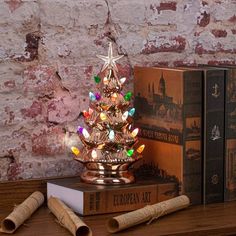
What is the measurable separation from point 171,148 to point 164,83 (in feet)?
0.53

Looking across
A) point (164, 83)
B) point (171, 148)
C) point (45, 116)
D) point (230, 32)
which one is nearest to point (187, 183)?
point (171, 148)

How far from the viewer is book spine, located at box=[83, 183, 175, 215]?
1.73 metres

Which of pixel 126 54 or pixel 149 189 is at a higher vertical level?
pixel 126 54

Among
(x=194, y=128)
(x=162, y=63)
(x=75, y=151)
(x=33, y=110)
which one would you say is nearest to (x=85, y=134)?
(x=75, y=151)

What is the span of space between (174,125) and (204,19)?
0.42 meters

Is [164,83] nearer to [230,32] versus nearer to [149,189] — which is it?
[149,189]

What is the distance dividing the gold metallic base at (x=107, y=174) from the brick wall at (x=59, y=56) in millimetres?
161

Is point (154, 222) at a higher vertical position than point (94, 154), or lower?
lower

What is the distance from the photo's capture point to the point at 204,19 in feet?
7.01

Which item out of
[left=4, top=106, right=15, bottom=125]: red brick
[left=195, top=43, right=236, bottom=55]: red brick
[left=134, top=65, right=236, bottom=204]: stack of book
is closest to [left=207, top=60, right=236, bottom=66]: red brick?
[left=195, top=43, right=236, bottom=55]: red brick

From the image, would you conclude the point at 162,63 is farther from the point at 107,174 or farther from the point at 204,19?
the point at 107,174

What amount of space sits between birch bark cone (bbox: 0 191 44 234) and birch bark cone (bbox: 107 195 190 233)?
0.19m

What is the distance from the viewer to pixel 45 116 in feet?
6.33

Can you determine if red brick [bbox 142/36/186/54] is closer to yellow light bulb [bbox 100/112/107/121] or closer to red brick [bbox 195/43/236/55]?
red brick [bbox 195/43/236/55]
